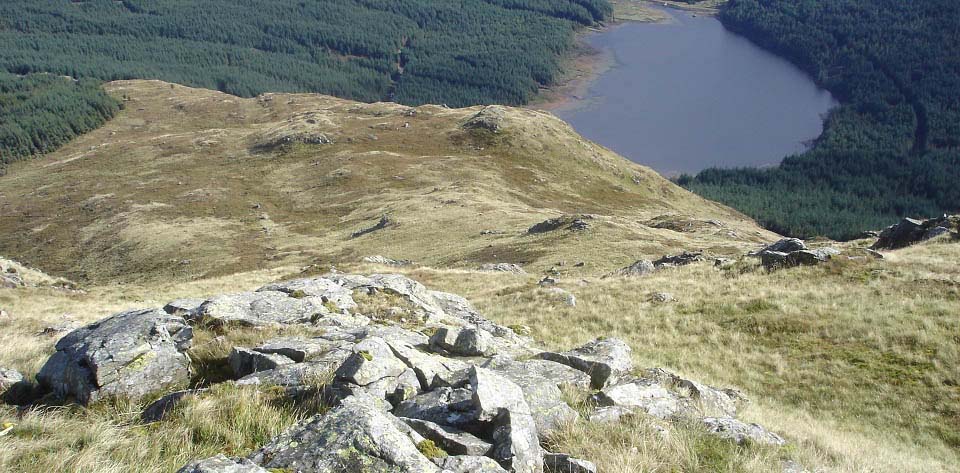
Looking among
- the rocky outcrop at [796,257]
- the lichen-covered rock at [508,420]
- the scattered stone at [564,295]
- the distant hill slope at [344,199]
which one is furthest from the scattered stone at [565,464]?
the distant hill slope at [344,199]

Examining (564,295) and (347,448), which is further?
(564,295)

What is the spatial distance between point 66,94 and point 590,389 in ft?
789

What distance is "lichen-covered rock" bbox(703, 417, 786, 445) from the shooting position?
29.6 feet

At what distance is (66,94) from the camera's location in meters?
196

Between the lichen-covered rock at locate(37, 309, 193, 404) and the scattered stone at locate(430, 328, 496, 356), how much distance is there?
5362 millimetres

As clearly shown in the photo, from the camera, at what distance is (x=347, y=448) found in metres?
6.29

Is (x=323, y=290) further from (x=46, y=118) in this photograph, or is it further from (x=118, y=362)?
(x=46, y=118)

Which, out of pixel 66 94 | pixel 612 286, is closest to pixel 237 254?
pixel 612 286

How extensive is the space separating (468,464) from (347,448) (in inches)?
55.3

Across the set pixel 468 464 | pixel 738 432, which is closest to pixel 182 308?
pixel 468 464

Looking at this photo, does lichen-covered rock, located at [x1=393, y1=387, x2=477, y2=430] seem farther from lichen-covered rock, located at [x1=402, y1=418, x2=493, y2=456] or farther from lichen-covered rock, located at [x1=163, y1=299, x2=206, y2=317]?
lichen-covered rock, located at [x1=163, y1=299, x2=206, y2=317]

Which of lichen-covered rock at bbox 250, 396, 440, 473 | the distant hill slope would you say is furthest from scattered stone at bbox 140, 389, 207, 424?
the distant hill slope

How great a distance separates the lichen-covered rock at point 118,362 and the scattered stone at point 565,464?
6.46 meters

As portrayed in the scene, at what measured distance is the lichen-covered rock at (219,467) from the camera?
18.5 feet
